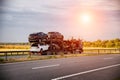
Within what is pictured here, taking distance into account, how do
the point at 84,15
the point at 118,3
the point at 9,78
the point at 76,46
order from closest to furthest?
the point at 9,78, the point at 118,3, the point at 84,15, the point at 76,46

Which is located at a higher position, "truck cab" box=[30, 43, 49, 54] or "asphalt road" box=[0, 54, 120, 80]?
"truck cab" box=[30, 43, 49, 54]

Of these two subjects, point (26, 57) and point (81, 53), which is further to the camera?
point (81, 53)

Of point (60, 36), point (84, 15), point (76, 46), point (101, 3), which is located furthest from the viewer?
point (76, 46)

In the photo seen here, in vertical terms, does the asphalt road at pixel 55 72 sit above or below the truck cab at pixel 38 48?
below

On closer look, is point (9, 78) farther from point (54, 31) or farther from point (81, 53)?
point (81, 53)

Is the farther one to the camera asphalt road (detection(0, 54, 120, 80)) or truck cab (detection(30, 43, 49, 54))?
truck cab (detection(30, 43, 49, 54))

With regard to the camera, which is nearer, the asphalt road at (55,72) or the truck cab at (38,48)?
the asphalt road at (55,72)

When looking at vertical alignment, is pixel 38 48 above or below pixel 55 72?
above

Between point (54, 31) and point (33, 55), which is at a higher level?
point (54, 31)

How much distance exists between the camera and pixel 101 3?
11.6 meters

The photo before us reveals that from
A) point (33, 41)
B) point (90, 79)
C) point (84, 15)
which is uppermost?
point (84, 15)

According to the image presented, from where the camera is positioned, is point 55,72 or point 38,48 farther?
point 38,48

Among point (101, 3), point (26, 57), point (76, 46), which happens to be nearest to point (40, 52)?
point (26, 57)

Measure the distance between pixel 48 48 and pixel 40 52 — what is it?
24.1 inches
